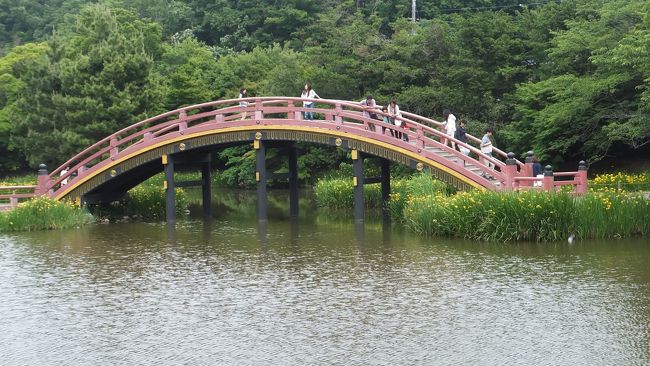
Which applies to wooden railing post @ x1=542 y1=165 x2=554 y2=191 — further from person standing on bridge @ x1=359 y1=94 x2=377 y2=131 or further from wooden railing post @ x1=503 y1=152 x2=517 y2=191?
person standing on bridge @ x1=359 y1=94 x2=377 y2=131

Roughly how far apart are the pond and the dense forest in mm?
10769

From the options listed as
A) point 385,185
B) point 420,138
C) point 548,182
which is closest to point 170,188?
point 385,185

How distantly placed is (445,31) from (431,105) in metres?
4.41

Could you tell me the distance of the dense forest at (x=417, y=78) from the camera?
3297cm

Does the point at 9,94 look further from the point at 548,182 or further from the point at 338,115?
the point at 548,182

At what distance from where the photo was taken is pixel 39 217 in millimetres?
29344

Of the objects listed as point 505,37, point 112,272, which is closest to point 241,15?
point 505,37

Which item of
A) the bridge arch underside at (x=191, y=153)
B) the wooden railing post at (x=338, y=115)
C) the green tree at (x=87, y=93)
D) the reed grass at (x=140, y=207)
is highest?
the green tree at (x=87, y=93)

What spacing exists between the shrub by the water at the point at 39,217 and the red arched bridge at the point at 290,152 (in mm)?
1547

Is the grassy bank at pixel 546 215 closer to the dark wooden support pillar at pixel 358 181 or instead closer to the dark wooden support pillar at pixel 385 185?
the dark wooden support pillar at pixel 358 181

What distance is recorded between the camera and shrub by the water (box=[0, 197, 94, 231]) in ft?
95.3

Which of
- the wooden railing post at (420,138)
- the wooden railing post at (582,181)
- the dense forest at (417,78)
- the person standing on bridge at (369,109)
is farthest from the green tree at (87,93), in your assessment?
the wooden railing post at (582,181)

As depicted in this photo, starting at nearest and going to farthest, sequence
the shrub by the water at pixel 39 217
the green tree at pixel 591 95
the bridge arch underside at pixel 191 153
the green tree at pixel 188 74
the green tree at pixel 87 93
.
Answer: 1. the bridge arch underside at pixel 191 153
2. the shrub by the water at pixel 39 217
3. the green tree at pixel 591 95
4. the green tree at pixel 87 93
5. the green tree at pixel 188 74

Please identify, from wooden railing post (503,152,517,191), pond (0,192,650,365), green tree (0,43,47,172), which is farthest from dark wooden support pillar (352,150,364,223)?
green tree (0,43,47,172)
